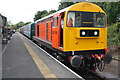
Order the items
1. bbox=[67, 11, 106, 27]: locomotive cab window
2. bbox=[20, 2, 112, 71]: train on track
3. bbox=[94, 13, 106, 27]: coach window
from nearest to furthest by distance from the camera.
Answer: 1. bbox=[20, 2, 112, 71]: train on track
2. bbox=[67, 11, 106, 27]: locomotive cab window
3. bbox=[94, 13, 106, 27]: coach window

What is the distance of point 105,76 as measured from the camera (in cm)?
731

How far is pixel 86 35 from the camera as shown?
7.24 metres

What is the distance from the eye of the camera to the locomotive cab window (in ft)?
23.7

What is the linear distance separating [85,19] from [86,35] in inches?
34.1

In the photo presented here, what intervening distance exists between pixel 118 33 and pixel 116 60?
13.8ft

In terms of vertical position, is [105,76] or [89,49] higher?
[89,49]

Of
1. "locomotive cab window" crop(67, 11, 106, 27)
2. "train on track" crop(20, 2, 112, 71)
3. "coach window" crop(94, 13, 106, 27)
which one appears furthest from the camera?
"coach window" crop(94, 13, 106, 27)

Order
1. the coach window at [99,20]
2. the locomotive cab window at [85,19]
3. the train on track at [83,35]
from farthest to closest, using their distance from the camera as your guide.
→ the coach window at [99,20], the locomotive cab window at [85,19], the train on track at [83,35]

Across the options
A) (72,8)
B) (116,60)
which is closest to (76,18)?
(72,8)

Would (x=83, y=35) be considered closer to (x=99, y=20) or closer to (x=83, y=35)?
(x=83, y=35)

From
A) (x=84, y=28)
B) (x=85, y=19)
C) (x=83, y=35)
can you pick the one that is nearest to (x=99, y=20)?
(x=85, y=19)

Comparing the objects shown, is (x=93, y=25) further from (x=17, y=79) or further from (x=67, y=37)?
(x=17, y=79)

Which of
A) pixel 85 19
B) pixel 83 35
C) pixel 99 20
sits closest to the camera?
pixel 83 35

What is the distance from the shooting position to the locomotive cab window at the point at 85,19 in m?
7.22
